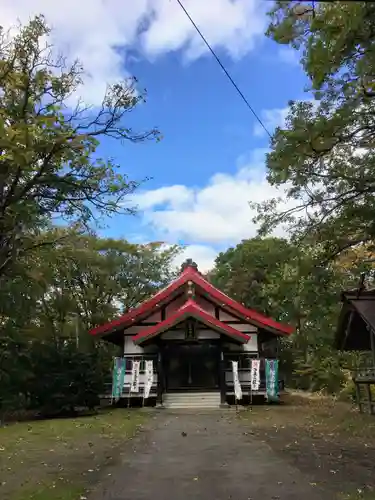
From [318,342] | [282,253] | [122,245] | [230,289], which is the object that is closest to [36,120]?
[282,253]

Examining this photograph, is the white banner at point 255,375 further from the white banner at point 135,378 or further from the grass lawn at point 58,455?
the grass lawn at point 58,455

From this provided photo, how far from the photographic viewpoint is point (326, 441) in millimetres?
10562

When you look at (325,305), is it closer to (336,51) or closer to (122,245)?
(336,51)

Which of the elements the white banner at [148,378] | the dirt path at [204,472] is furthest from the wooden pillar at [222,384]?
the dirt path at [204,472]

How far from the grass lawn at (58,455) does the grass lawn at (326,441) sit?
3200mm

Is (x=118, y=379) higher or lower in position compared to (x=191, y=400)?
higher

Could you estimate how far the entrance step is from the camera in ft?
66.3

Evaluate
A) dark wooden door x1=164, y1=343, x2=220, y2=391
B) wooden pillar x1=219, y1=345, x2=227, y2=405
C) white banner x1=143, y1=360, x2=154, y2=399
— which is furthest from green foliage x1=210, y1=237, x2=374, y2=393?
white banner x1=143, y1=360, x2=154, y2=399

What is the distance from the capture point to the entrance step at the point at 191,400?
20.2m

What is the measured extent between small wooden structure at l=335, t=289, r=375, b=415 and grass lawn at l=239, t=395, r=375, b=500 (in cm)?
100

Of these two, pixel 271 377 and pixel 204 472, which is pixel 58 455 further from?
pixel 271 377

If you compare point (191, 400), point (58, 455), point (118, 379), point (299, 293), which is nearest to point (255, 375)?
point (191, 400)

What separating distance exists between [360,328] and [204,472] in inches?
378

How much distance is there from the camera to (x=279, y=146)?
28.2 ft
